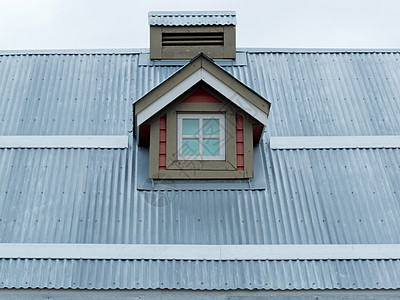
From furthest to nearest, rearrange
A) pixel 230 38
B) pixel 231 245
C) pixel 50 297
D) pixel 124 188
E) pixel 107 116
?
pixel 230 38
pixel 107 116
pixel 124 188
pixel 231 245
pixel 50 297

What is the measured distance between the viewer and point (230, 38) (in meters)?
10.5

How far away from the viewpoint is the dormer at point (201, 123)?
7621mm

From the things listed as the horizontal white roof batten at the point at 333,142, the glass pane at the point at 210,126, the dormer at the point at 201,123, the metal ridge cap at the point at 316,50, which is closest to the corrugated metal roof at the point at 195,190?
the horizontal white roof batten at the point at 333,142

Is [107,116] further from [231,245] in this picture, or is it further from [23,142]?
[231,245]

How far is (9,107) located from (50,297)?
13.5ft

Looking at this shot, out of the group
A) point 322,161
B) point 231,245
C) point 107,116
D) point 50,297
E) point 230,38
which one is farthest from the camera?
point 230,38

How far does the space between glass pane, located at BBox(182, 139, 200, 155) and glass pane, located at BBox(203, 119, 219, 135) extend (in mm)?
240

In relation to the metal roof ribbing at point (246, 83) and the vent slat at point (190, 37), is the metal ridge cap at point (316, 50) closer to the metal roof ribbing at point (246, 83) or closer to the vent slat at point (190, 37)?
the metal roof ribbing at point (246, 83)

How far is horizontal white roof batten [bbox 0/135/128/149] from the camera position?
8367 millimetres

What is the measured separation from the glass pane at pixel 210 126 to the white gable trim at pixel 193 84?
48 centimetres

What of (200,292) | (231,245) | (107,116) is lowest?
(200,292)

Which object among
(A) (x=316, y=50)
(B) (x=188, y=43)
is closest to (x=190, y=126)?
(B) (x=188, y=43)

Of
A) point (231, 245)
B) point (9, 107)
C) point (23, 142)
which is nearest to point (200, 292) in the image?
point (231, 245)

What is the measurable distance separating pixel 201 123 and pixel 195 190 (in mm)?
1067
